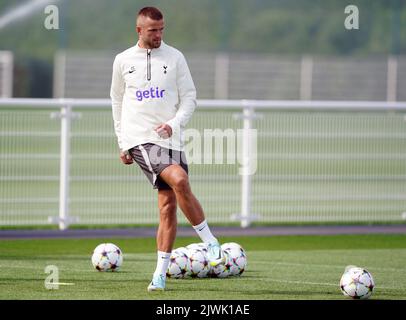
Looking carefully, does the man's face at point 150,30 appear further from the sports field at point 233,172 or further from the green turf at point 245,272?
the sports field at point 233,172

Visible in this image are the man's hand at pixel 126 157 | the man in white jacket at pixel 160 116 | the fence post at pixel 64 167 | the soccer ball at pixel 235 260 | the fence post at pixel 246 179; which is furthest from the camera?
the fence post at pixel 246 179

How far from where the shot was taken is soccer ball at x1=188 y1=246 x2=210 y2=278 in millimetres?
11328

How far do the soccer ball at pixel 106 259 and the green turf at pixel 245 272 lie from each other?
93 mm

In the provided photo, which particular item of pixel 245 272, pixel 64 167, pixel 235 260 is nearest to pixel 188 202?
pixel 235 260

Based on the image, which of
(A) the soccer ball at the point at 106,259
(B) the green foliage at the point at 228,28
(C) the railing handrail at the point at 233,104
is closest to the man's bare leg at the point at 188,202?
(A) the soccer ball at the point at 106,259

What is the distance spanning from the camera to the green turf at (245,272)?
10.2 metres

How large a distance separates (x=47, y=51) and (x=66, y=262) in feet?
112

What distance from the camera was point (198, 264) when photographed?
1134 centimetres

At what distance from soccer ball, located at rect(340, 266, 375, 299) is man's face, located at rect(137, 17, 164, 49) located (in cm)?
254

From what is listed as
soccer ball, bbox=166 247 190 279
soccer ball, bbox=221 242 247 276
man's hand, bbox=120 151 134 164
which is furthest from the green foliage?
man's hand, bbox=120 151 134 164

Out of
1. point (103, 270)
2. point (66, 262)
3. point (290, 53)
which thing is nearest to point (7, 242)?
point (66, 262)

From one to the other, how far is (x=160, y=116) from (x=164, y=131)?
32 centimetres

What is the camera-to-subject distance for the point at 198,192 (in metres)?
17.8

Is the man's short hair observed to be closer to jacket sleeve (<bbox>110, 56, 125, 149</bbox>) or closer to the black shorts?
jacket sleeve (<bbox>110, 56, 125, 149</bbox>)
